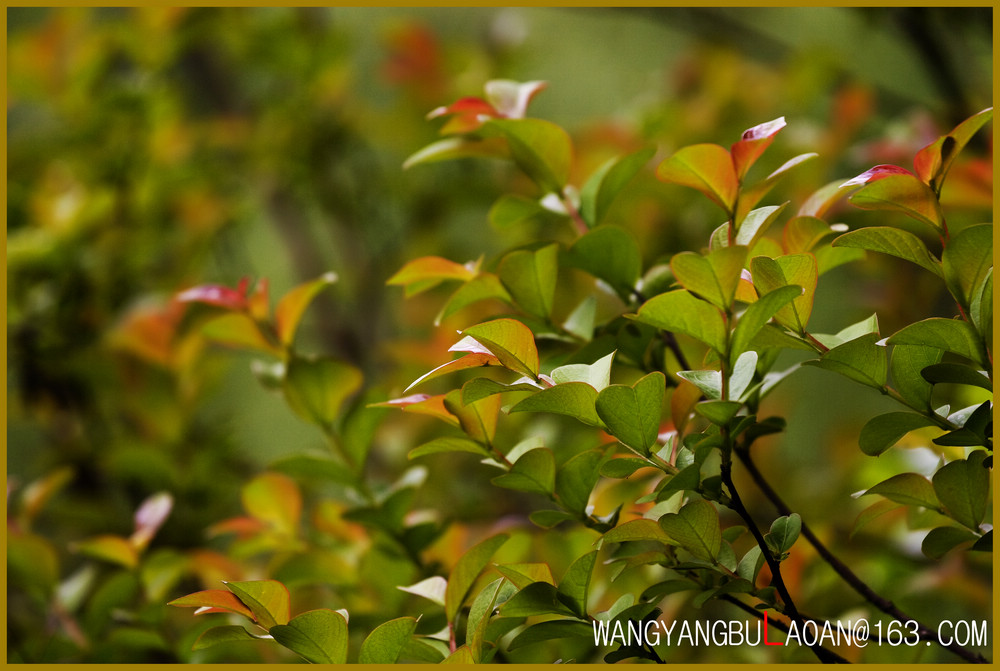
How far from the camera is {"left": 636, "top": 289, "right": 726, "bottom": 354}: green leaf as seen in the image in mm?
327

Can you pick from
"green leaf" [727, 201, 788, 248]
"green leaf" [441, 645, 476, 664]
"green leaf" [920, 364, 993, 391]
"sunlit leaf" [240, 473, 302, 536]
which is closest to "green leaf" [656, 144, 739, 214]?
"green leaf" [727, 201, 788, 248]

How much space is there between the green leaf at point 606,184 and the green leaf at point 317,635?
0.24 meters

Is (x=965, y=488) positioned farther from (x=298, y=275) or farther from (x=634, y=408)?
(x=298, y=275)

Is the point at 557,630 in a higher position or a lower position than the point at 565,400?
lower

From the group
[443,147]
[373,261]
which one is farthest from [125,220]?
[443,147]

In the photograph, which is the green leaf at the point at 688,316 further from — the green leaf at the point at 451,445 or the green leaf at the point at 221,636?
the green leaf at the point at 221,636

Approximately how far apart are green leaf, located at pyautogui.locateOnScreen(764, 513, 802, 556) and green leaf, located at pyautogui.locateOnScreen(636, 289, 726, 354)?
0.08 m

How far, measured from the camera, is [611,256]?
41cm

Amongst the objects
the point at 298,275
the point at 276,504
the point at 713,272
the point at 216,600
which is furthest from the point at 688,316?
the point at 298,275

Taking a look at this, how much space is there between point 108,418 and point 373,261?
48 cm

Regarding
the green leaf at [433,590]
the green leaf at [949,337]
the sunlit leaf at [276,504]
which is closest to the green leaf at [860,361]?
the green leaf at [949,337]

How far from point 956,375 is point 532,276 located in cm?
19

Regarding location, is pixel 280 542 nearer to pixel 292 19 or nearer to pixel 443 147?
pixel 443 147

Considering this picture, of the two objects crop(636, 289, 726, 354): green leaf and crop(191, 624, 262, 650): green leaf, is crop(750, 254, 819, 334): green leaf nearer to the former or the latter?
crop(636, 289, 726, 354): green leaf
